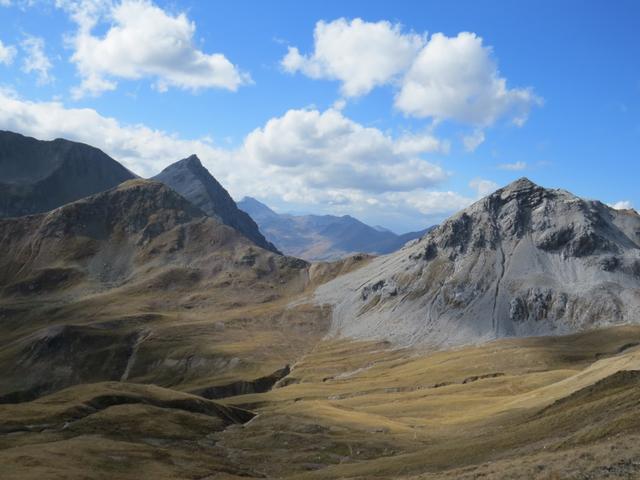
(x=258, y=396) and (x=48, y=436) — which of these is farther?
(x=258, y=396)

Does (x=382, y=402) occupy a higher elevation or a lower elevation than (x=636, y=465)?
lower

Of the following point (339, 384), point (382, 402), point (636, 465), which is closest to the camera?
point (636, 465)

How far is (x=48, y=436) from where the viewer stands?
85.9m

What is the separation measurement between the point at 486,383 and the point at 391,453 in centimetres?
7794

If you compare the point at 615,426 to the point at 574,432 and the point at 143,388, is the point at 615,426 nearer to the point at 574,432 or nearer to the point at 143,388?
the point at 574,432

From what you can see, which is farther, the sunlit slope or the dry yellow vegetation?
the sunlit slope

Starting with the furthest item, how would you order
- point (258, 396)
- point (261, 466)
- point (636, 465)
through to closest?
point (258, 396)
point (261, 466)
point (636, 465)

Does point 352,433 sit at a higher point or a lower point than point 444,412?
higher

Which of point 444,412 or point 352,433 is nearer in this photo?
point 352,433

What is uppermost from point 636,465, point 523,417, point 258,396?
point 636,465

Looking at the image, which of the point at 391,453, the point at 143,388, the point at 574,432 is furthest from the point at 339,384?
the point at 574,432

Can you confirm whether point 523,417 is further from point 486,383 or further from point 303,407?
point 486,383

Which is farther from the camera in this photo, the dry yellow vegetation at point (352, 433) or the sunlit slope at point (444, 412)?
the sunlit slope at point (444, 412)

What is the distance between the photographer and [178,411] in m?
109
